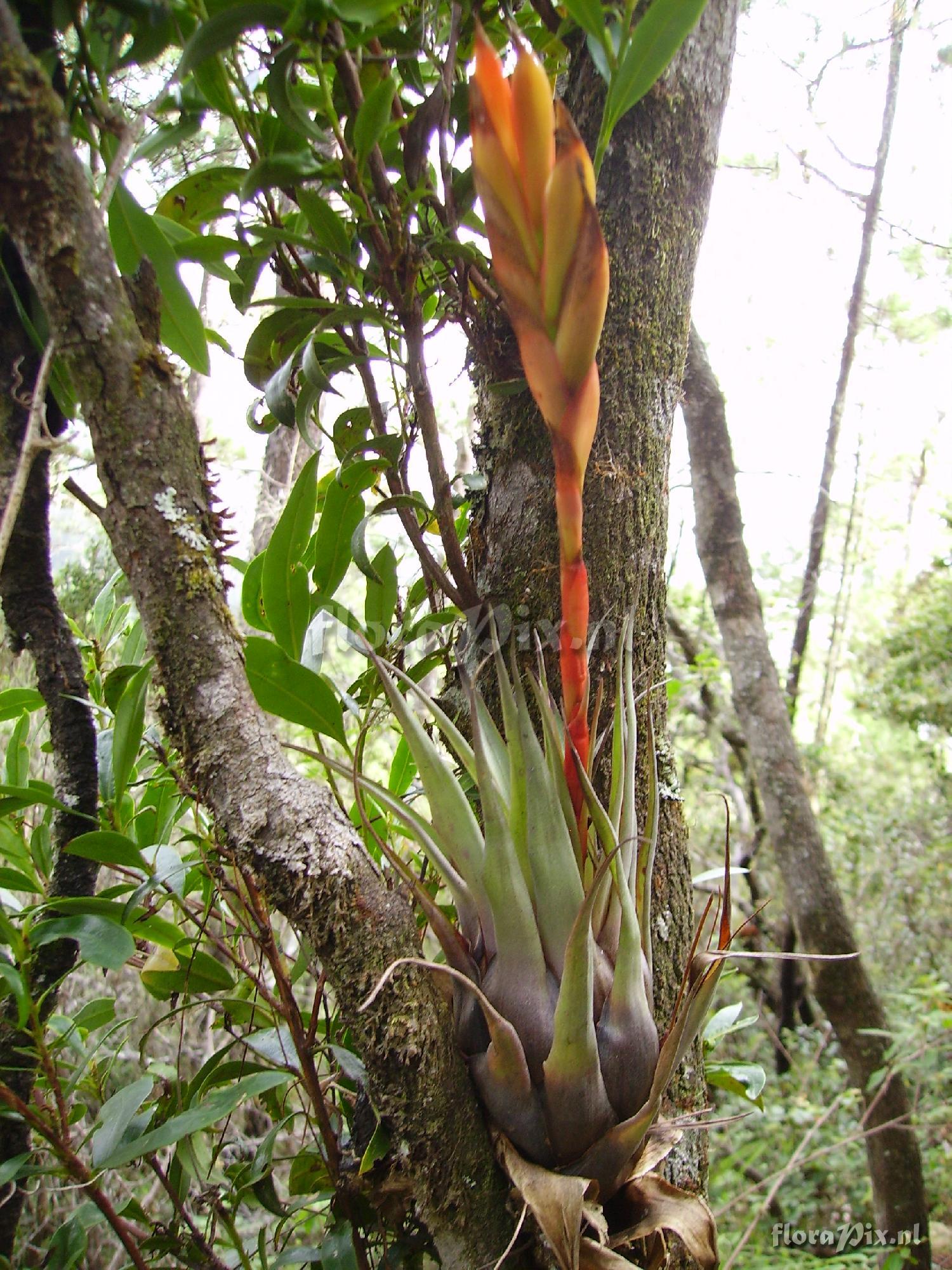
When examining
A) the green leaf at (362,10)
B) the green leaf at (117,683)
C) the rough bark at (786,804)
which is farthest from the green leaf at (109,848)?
the rough bark at (786,804)

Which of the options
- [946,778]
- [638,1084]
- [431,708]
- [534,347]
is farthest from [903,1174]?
[946,778]

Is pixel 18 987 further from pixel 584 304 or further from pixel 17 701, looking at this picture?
pixel 584 304

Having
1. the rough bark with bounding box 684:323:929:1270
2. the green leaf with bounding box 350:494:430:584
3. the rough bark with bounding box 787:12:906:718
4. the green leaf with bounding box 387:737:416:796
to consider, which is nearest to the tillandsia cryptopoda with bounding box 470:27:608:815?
the green leaf with bounding box 350:494:430:584

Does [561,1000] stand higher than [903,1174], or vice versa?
[561,1000]

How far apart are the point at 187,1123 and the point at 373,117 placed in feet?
2.41

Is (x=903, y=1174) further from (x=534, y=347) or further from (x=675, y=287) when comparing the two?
(x=534, y=347)

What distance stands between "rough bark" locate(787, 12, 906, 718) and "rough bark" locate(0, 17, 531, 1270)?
3464 millimetres

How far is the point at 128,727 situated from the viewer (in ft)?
2.06

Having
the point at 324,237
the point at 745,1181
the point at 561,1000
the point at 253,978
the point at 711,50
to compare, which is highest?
the point at 711,50

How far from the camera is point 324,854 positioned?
1.52 ft

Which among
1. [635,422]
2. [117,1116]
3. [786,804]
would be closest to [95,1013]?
[117,1116]

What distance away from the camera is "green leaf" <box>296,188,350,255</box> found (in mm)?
553

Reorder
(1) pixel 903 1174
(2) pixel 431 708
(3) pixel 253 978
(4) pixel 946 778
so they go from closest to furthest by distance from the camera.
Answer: (2) pixel 431 708, (3) pixel 253 978, (1) pixel 903 1174, (4) pixel 946 778

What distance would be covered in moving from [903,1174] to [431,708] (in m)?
2.43
